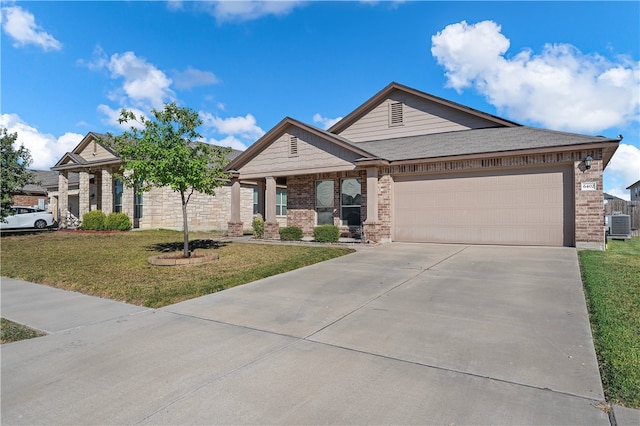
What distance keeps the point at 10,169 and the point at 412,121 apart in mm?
19736

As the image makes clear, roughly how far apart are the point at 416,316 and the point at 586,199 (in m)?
9.21

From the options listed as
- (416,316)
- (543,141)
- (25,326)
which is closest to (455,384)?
(416,316)

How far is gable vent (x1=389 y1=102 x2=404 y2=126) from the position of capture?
17.4 meters

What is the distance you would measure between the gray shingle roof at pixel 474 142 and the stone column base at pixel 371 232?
2.59m

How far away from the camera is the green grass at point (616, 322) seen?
322 centimetres

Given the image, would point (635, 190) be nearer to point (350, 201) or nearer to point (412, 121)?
point (412, 121)

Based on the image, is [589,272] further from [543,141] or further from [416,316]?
[543,141]

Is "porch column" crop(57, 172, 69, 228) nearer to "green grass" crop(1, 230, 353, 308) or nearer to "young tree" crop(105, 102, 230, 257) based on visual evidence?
"green grass" crop(1, 230, 353, 308)

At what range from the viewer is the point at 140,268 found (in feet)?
31.1

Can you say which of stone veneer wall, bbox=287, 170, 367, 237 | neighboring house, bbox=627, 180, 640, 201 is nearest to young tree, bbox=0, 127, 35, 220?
stone veneer wall, bbox=287, 170, 367, 237

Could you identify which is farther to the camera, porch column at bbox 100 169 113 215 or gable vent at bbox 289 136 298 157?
porch column at bbox 100 169 113 215

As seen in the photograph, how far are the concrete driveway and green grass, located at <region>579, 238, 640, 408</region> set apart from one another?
129mm

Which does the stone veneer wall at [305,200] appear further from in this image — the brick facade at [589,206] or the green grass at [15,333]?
the green grass at [15,333]

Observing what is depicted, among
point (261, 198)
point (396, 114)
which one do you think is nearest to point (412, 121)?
point (396, 114)
